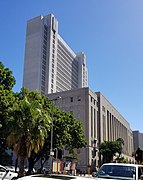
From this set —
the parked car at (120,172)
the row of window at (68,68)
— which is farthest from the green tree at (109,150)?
the parked car at (120,172)

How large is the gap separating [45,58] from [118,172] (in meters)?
121

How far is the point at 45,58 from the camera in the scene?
5020 inches

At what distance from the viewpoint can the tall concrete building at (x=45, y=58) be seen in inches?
4850

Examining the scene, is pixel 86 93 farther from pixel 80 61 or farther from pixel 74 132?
pixel 80 61

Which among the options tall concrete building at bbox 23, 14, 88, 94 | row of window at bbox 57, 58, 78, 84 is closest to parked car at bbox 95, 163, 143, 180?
tall concrete building at bbox 23, 14, 88, 94

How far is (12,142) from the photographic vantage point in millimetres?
21094

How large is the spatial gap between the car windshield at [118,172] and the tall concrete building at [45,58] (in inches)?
4450

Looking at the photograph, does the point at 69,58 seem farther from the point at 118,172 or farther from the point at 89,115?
the point at 118,172

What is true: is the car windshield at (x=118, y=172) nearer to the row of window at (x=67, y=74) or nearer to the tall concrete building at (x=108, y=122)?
the tall concrete building at (x=108, y=122)

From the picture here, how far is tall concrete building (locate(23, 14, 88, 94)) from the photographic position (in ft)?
404

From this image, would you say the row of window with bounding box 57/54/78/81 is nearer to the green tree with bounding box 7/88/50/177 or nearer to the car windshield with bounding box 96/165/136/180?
the green tree with bounding box 7/88/50/177

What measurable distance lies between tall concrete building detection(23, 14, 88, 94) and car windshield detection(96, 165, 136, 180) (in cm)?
11303

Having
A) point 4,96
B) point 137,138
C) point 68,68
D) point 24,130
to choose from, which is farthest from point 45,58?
point 24,130

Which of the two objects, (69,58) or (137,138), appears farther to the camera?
(137,138)
